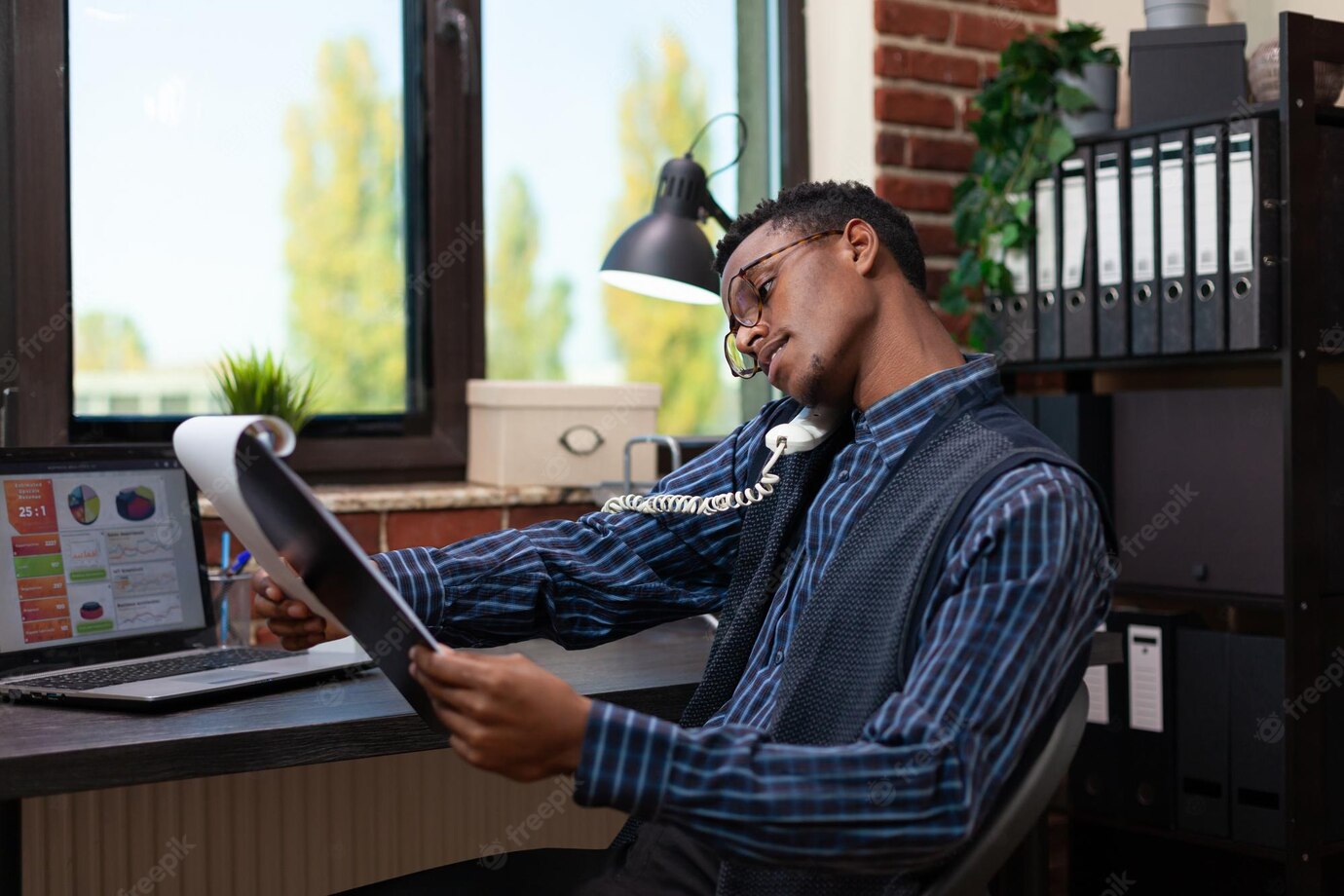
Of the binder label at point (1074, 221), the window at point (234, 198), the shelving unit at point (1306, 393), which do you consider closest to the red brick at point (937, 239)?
the binder label at point (1074, 221)

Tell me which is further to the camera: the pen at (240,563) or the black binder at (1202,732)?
the black binder at (1202,732)

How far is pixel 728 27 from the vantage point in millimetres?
2670

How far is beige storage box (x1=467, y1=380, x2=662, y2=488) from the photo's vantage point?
2287 millimetres

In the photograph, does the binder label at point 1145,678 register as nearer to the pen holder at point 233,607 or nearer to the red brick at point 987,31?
the red brick at point 987,31

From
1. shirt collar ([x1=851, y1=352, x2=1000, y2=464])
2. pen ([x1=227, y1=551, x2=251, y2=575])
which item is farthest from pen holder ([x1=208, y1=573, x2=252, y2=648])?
shirt collar ([x1=851, y1=352, x2=1000, y2=464])

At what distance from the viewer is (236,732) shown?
125 centimetres

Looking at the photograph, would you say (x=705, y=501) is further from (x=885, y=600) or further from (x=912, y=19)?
(x=912, y=19)

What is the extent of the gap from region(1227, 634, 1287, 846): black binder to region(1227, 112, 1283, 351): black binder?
502 millimetres

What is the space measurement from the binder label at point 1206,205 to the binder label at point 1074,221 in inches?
8.2

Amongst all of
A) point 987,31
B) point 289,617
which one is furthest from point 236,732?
point 987,31

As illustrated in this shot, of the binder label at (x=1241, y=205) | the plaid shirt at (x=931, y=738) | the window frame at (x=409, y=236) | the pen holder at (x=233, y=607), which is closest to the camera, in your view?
the plaid shirt at (x=931, y=738)

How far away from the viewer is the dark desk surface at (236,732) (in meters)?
1.18

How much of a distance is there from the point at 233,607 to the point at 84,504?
27 centimetres

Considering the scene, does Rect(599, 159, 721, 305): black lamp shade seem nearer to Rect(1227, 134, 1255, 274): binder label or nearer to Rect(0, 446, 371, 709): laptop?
Rect(0, 446, 371, 709): laptop
